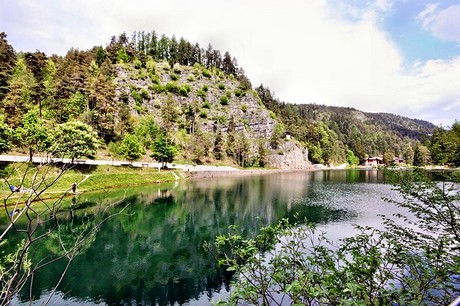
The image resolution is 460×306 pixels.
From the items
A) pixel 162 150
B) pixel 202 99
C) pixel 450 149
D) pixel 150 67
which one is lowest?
pixel 450 149

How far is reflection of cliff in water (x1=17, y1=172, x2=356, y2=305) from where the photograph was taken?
591 inches

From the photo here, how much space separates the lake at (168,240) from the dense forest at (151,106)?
57.1ft

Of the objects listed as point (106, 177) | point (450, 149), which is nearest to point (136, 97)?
point (106, 177)

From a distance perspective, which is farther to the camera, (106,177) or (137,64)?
(137,64)

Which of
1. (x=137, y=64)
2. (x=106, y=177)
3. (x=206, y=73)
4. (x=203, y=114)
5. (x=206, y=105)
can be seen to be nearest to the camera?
(x=106, y=177)

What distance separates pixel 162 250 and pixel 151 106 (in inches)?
3060

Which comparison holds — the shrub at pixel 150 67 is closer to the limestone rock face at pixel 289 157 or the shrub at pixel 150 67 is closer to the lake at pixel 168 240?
the limestone rock face at pixel 289 157

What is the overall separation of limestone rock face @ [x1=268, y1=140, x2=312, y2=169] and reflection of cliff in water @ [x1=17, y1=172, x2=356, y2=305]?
203 feet

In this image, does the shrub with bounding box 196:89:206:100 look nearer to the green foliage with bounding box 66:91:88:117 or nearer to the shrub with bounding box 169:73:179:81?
the shrub with bounding box 169:73:179:81

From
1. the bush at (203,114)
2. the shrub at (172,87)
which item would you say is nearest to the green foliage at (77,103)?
the shrub at (172,87)

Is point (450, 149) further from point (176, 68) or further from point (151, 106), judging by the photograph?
point (176, 68)

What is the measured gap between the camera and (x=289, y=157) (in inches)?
4203

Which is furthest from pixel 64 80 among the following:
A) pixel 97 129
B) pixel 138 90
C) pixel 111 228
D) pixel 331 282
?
pixel 331 282

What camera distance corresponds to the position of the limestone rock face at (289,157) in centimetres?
10219
